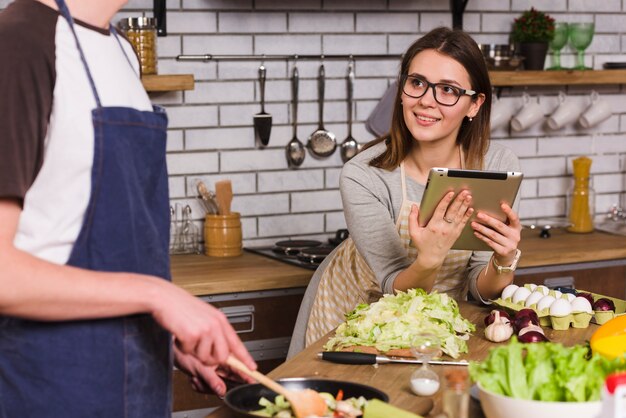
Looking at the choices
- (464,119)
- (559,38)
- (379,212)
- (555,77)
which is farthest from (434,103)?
(559,38)

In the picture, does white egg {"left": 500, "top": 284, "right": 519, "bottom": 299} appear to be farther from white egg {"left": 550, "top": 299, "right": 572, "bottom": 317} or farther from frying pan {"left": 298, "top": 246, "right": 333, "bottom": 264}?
frying pan {"left": 298, "top": 246, "right": 333, "bottom": 264}

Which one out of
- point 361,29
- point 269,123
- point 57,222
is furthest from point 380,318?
point 361,29

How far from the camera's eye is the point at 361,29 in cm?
453

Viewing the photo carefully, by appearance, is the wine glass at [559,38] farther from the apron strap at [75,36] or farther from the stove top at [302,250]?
the apron strap at [75,36]

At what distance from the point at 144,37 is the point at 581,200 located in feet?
7.49

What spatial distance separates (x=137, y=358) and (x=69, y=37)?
572 millimetres

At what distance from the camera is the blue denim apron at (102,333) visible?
65.5 inches

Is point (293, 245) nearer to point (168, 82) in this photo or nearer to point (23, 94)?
point (168, 82)

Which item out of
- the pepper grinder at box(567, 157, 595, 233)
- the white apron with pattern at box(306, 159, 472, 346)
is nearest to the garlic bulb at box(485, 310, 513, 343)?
the white apron with pattern at box(306, 159, 472, 346)

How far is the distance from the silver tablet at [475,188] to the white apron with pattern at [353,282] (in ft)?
0.98

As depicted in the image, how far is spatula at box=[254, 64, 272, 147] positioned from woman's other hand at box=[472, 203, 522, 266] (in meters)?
1.69

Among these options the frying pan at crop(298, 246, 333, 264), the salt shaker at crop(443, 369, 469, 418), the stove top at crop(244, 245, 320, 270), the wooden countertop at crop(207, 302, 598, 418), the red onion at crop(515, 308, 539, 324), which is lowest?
the stove top at crop(244, 245, 320, 270)

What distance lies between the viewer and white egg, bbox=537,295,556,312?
2584mm

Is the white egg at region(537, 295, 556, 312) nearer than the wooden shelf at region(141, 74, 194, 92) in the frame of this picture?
Yes
